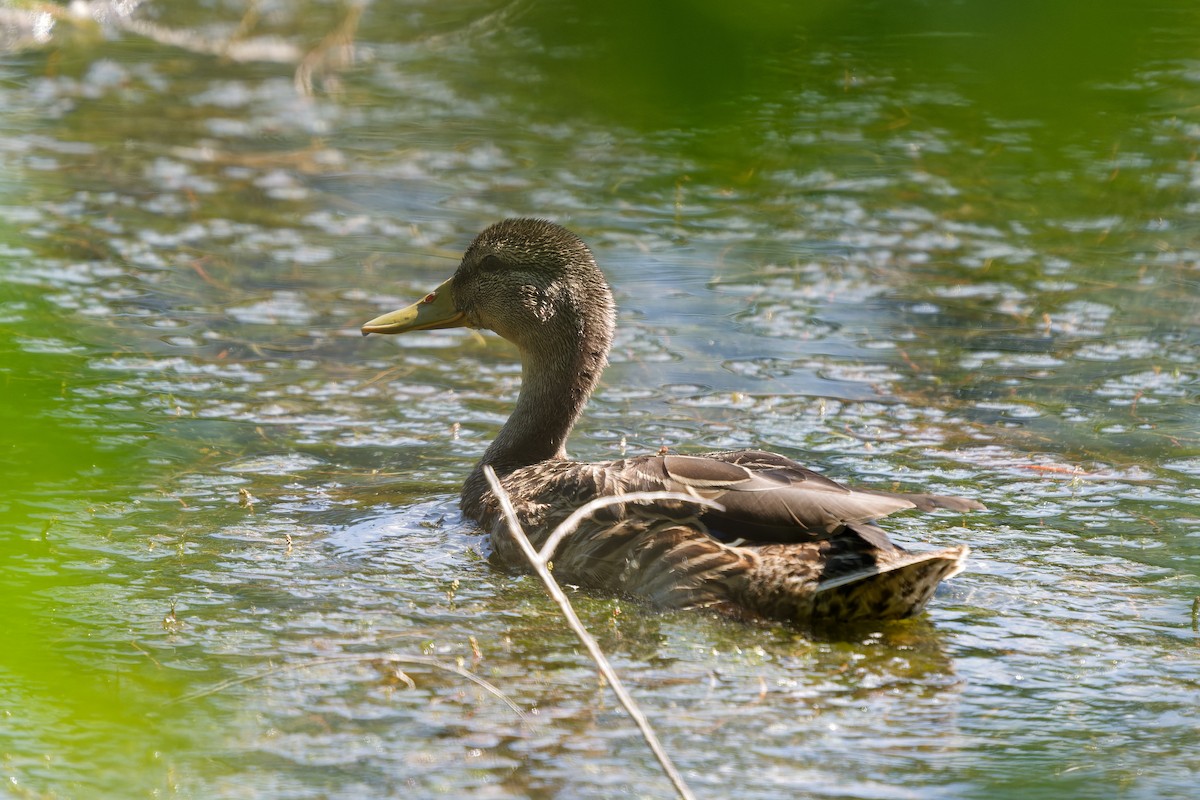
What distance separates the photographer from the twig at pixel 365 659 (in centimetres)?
434

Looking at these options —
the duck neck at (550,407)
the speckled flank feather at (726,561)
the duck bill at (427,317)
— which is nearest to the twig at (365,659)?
the speckled flank feather at (726,561)

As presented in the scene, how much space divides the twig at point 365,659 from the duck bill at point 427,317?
2.78m

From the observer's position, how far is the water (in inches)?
65.7

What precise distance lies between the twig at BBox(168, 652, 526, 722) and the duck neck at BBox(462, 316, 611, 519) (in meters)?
2.14

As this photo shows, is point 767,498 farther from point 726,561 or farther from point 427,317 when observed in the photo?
point 427,317

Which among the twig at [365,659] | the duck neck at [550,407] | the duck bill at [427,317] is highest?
the duck bill at [427,317]

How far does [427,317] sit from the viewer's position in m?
7.36

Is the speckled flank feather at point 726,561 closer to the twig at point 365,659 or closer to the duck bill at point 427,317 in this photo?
the twig at point 365,659

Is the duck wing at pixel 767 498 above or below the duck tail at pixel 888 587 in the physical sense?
above

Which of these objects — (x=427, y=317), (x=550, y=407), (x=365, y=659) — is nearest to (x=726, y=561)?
(x=365, y=659)

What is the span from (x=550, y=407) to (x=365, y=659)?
2.37 metres

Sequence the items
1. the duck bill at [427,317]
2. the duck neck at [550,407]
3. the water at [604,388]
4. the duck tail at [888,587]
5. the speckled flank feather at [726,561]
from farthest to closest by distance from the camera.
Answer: the duck bill at [427,317] < the duck neck at [550,407] < the speckled flank feather at [726,561] < the duck tail at [888,587] < the water at [604,388]

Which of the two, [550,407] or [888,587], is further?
[550,407]

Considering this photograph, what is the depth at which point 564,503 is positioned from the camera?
588 centimetres
